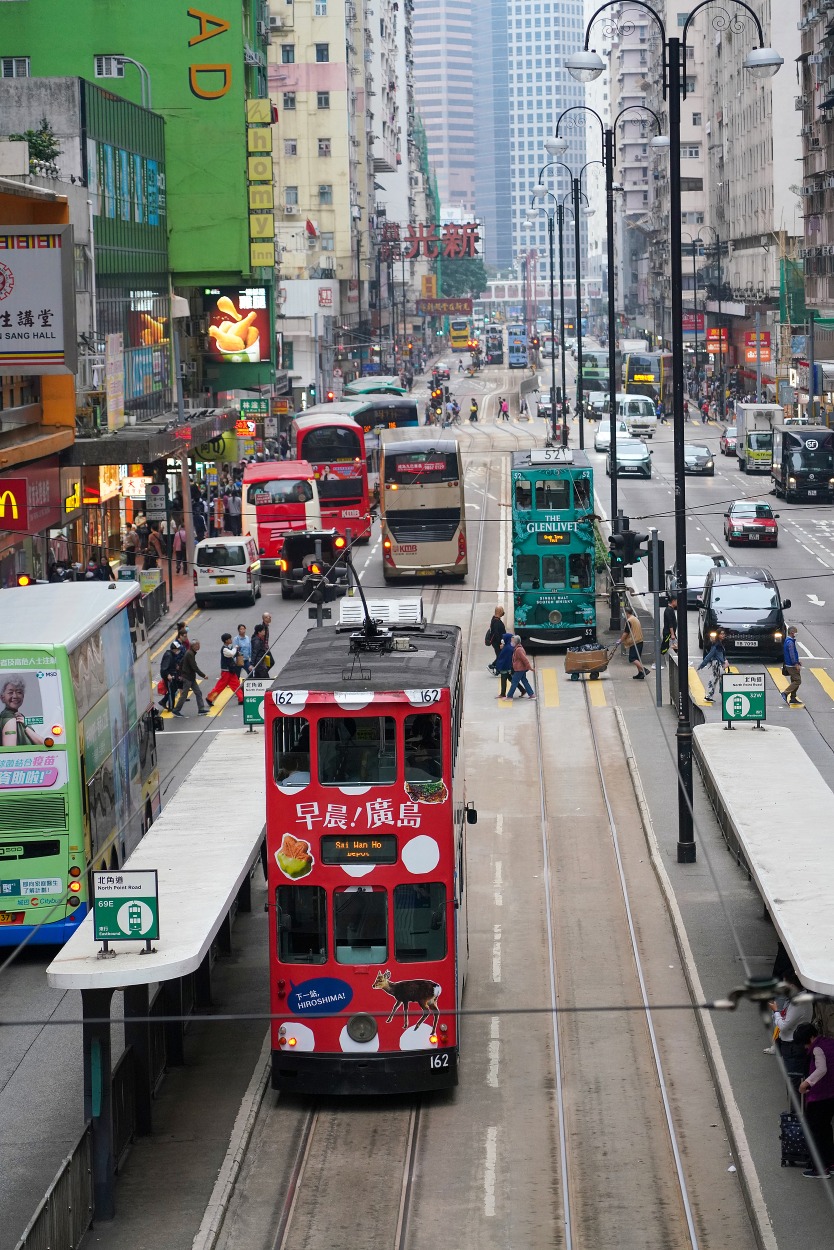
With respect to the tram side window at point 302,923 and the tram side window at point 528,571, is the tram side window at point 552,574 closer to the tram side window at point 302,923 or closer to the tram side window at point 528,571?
the tram side window at point 528,571

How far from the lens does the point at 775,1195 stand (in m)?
14.1

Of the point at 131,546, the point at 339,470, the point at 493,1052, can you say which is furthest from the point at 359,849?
the point at 339,470

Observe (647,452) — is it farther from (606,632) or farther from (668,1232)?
(668,1232)

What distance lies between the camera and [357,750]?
15.6 meters

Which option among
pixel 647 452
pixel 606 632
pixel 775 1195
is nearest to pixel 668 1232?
pixel 775 1195

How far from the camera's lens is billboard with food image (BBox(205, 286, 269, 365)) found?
229 feet

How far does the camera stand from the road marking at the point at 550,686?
3525 centimetres

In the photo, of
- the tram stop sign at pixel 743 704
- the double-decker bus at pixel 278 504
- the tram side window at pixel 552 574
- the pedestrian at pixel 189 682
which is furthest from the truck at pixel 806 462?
the tram stop sign at pixel 743 704

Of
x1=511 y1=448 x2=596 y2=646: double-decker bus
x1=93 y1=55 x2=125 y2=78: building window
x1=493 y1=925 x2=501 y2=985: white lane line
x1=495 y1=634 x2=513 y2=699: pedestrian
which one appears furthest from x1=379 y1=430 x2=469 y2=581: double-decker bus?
x1=493 y1=925 x2=501 y2=985: white lane line

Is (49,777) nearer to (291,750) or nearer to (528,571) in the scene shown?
(291,750)

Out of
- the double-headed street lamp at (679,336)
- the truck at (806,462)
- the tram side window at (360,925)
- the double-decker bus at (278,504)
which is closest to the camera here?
the tram side window at (360,925)

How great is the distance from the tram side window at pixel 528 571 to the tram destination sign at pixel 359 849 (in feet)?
78.4

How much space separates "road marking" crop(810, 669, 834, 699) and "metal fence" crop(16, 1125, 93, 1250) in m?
23.4

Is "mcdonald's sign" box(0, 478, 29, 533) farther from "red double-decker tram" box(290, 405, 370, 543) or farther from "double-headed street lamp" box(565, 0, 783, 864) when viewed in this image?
"red double-decker tram" box(290, 405, 370, 543)
